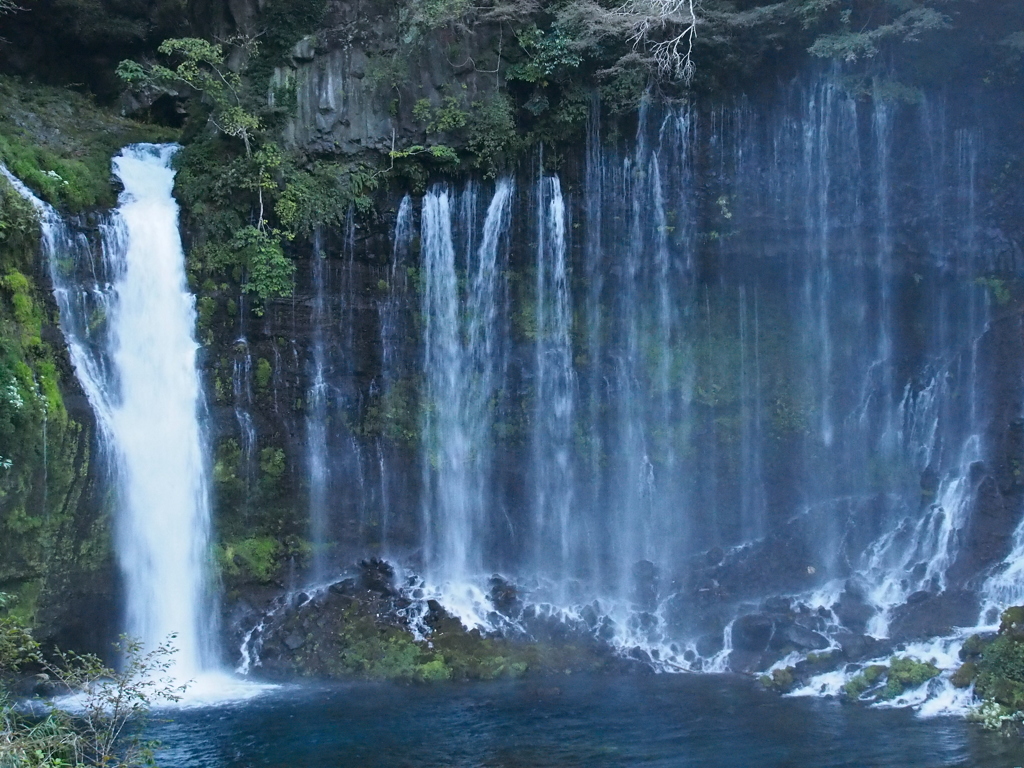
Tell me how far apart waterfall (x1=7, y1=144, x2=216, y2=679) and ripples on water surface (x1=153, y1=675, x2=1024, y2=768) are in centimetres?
276

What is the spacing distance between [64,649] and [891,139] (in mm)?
17316

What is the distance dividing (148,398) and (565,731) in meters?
8.98

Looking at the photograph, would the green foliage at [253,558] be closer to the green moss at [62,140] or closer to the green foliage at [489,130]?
the green moss at [62,140]

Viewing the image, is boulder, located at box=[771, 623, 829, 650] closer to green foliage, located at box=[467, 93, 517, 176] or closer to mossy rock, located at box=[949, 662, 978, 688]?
mossy rock, located at box=[949, 662, 978, 688]

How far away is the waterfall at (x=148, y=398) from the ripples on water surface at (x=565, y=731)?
276cm

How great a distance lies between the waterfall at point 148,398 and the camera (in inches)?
A: 598

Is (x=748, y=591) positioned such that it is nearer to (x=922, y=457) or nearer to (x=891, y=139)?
(x=922, y=457)

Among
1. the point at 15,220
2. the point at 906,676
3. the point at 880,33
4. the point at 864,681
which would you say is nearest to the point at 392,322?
the point at 15,220

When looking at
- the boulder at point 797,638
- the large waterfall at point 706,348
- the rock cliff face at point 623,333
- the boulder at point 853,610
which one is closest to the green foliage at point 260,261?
the rock cliff face at point 623,333

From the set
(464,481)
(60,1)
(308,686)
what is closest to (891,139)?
(464,481)

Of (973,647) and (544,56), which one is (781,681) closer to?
(973,647)

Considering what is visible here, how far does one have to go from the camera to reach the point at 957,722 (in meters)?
12.1

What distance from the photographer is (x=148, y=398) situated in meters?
15.7

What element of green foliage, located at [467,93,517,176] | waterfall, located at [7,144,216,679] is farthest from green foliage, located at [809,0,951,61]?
waterfall, located at [7,144,216,679]
